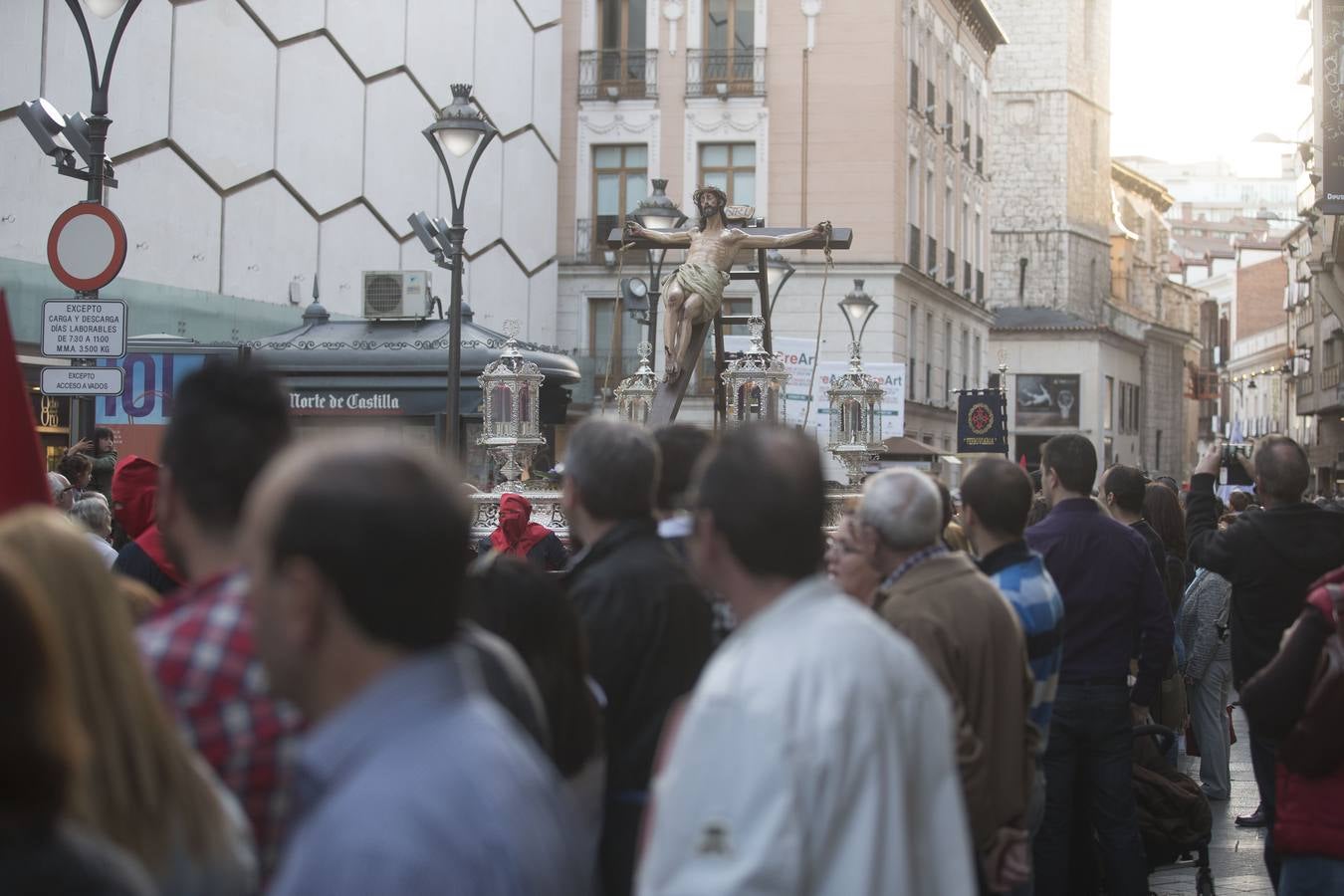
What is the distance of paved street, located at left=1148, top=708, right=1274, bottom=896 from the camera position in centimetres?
854

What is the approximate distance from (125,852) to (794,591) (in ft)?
3.87

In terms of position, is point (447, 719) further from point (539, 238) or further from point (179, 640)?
point (539, 238)

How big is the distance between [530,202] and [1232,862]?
3245 centimetres

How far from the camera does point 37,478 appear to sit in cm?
404

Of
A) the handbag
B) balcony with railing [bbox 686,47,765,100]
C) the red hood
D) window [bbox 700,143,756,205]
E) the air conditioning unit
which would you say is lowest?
the handbag

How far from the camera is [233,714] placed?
9.43 feet

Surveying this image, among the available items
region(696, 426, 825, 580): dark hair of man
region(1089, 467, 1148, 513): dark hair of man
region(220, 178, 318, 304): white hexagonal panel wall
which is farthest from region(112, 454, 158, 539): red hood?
region(220, 178, 318, 304): white hexagonal panel wall

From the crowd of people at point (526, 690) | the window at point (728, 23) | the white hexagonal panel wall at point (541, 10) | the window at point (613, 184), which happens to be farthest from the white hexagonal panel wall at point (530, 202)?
the crowd of people at point (526, 690)

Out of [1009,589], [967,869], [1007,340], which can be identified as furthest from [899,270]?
[967,869]

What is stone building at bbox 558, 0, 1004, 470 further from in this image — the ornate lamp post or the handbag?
the handbag

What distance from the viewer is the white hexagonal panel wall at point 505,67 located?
3853 centimetres

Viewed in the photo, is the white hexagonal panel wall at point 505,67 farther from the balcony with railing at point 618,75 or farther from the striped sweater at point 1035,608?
the striped sweater at point 1035,608

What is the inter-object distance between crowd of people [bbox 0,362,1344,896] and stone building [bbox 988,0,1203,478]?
5599cm

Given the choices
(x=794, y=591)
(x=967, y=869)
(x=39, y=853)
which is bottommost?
(x=967, y=869)
